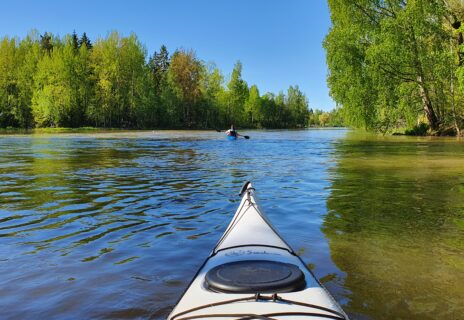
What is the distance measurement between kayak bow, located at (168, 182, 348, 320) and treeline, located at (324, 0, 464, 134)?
2979 centimetres

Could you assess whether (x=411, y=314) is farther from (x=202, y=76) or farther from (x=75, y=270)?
(x=202, y=76)

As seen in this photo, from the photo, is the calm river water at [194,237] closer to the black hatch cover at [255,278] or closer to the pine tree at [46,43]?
the black hatch cover at [255,278]

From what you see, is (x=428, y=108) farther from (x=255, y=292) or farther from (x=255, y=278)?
(x=255, y=292)

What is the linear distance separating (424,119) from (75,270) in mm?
42635

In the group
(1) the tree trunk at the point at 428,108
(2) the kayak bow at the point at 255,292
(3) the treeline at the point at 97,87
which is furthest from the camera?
(3) the treeline at the point at 97,87

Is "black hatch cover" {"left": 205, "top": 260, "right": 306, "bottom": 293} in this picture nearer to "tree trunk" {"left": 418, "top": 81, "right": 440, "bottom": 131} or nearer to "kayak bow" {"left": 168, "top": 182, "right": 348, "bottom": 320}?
"kayak bow" {"left": 168, "top": 182, "right": 348, "bottom": 320}

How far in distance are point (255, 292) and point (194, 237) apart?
3.65 m

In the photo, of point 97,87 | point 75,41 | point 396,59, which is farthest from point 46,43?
point 396,59

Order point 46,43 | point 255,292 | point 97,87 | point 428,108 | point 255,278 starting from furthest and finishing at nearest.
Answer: point 46,43 < point 97,87 < point 428,108 < point 255,278 < point 255,292

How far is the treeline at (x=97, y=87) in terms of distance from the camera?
236ft

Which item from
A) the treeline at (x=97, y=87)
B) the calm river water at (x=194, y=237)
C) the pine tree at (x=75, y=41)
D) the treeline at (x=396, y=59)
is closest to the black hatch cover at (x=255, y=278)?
the calm river water at (x=194, y=237)

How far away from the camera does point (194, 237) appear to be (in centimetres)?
668

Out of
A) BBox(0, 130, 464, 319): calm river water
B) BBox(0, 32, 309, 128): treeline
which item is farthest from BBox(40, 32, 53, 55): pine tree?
BBox(0, 130, 464, 319): calm river water

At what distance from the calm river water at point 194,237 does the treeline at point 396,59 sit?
65.5 feet
